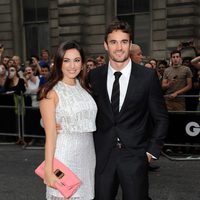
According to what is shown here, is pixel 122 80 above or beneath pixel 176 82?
above

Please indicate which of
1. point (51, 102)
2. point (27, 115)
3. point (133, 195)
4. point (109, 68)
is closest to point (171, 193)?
point (133, 195)

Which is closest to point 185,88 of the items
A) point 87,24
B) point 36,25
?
point 87,24

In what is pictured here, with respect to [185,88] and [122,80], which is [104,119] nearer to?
[122,80]

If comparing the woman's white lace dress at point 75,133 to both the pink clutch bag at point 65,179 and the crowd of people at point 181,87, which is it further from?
the crowd of people at point 181,87

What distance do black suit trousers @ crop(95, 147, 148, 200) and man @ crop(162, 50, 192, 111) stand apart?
14.9ft

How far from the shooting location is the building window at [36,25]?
768 inches

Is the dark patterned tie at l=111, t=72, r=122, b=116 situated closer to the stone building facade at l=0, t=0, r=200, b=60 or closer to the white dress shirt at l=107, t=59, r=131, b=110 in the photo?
the white dress shirt at l=107, t=59, r=131, b=110

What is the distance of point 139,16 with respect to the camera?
1766cm

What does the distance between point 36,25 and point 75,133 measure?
17.4m

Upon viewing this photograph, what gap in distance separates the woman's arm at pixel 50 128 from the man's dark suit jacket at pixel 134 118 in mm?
493

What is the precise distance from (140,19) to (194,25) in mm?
2910

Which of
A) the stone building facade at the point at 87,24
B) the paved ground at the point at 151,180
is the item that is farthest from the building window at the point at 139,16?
the paved ground at the point at 151,180

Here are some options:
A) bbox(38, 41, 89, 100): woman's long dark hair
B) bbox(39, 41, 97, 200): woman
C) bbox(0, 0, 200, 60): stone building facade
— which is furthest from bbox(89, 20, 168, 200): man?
bbox(0, 0, 200, 60): stone building facade

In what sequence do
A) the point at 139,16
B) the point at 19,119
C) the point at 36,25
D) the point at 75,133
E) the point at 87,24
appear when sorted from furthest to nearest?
the point at 36,25, the point at 87,24, the point at 139,16, the point at 19,119, the point at 75,133
